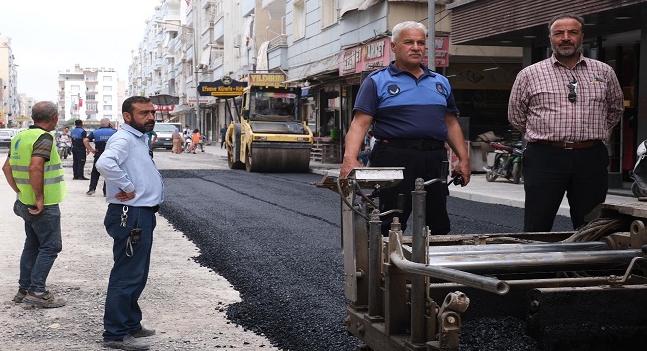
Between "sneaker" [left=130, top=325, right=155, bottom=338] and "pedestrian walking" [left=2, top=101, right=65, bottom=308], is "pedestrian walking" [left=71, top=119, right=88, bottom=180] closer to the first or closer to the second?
"pedestrian walking" [left=2, top=101, right=65, bottom=308]

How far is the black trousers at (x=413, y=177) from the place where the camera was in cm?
456

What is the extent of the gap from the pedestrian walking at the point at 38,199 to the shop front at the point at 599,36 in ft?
33.2

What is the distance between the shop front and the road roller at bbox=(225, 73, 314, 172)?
6849mm

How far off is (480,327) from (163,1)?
368 feet

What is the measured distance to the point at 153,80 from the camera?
12312 cm

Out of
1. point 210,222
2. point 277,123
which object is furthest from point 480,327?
point 277,123

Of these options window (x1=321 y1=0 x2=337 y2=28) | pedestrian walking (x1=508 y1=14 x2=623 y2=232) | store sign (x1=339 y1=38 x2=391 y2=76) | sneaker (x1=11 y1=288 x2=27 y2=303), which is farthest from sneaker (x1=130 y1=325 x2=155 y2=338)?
window (x1=321 y1=0 x2=337 y2=28)

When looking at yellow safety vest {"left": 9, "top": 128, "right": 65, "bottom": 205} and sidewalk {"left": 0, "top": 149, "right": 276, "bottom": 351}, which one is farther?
yellow safety vest {"left": 9, "top": 128, "right": 65, "bottom": 205}

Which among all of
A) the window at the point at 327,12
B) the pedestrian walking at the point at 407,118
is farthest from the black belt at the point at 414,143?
the window at the point at 327,12

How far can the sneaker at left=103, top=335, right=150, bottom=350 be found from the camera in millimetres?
4859

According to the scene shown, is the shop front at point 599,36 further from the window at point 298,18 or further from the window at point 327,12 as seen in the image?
the window at point 298,18

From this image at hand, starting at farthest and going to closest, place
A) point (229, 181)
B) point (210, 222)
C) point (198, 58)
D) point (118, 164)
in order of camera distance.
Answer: point (198, 58) < point (229, 181) < point (210, 222) < point (118, 164)

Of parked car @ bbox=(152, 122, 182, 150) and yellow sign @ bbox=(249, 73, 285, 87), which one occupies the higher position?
yellow sign @ bbox=(249, 73, 285, 87)

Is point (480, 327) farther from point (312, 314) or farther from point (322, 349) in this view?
point (312, 314)
